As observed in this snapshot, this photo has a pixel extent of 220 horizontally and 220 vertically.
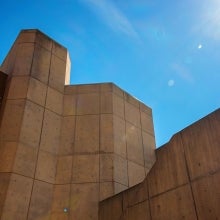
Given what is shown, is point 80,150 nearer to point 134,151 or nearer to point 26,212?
point 134,151

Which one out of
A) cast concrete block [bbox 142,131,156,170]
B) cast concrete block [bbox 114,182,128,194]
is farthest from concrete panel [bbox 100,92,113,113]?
cast concrete block [bbox 114,182,128,194]

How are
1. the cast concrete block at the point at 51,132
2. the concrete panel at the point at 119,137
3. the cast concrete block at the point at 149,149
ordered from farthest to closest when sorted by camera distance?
the cast concrete block at the point at 149,149 < the concrete panel at the point at 119,137 < the cast concrete block at the point at 51,132

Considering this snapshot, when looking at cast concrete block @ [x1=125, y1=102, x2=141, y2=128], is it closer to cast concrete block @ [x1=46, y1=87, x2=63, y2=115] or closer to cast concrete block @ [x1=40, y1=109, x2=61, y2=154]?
cast concrete block @ [x1=46, y1=87, x2=63, y2=115]

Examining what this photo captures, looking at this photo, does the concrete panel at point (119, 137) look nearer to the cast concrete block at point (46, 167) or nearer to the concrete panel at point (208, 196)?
the cast concrete block at point (46, 167)

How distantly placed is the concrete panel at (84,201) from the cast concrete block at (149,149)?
12.4ft

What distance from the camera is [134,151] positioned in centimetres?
1559

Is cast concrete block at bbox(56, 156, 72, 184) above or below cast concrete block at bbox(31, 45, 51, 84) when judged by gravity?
below

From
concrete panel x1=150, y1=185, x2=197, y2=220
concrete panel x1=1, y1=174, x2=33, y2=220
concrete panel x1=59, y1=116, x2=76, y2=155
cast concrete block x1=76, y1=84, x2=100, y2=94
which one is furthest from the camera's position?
cast concrete block x1=76, y1=84, x2=100, y2=94

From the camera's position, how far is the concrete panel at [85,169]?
13.7 m

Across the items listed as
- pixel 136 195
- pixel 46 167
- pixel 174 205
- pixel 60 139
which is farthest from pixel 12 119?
pixel 174 205

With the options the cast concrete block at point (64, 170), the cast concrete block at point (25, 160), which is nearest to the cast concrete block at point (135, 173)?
the cast concrete block at point (64, 170)

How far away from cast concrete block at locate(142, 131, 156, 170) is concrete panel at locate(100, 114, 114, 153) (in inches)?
98.1

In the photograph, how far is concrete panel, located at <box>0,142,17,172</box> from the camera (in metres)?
12.2

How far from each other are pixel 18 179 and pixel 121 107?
7.14m
